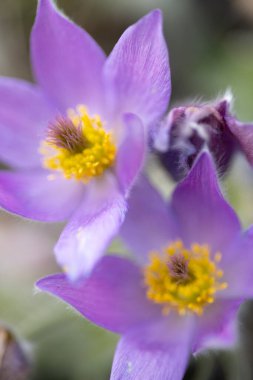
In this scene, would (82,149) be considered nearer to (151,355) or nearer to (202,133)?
(202,133)

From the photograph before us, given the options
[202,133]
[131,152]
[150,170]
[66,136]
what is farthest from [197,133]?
[150,170]

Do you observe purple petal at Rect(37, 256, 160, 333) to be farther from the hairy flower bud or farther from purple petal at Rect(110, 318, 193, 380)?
the hairy flower bud

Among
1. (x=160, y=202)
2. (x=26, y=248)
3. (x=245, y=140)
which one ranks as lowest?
(x=26, y=248)

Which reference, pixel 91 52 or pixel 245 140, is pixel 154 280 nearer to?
pixel 245 140

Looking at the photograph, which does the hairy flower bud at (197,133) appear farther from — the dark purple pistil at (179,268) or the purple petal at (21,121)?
the purple petal at (21,121)

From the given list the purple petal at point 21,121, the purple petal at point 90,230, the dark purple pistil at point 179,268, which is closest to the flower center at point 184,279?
the dark purple pistil at point 179,268

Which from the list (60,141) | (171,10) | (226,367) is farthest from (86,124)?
(171,10)

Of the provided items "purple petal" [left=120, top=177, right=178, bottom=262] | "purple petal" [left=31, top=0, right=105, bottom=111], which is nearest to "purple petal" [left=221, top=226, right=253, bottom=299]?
"purple petal" [left=120, top=177, right=178, bottom=262]
